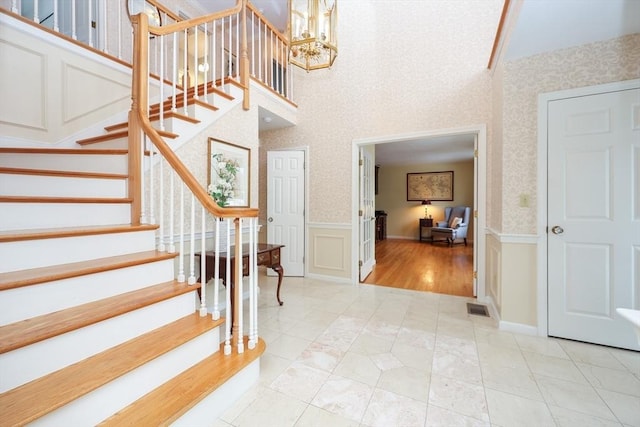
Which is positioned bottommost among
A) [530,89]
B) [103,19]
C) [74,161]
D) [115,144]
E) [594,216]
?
[594,216]

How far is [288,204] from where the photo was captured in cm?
409

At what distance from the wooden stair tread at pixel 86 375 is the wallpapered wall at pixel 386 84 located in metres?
2.76

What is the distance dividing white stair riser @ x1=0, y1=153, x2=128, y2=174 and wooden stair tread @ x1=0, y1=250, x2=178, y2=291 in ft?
2.79

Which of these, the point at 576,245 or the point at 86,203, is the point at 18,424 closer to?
the point at 86,203

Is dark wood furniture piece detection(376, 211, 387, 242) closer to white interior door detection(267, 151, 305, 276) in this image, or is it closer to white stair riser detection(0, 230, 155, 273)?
white interior door detection(267, 151, 305, 276)

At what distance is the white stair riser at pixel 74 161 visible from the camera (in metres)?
2.04

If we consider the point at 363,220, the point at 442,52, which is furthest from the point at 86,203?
the point at 442,52

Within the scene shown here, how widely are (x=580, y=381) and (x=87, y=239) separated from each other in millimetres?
3116

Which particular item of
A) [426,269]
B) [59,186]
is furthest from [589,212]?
[59,186]

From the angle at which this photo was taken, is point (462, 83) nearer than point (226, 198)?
No

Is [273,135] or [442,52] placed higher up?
[442,52]

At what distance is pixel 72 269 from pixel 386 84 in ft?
12.0

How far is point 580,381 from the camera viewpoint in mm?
1642

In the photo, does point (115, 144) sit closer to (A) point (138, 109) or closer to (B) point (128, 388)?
(A) point (138, 109)
